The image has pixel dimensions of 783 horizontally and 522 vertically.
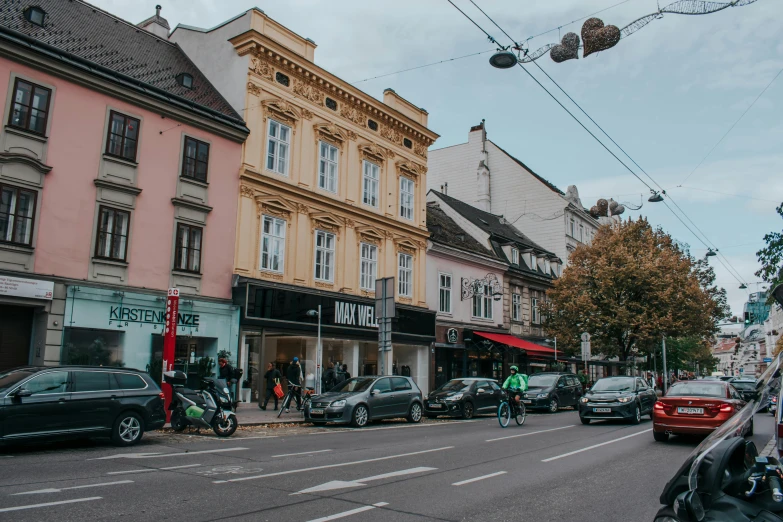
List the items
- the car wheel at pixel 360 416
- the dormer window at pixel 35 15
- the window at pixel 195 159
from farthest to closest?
the window at pixel 195 159 < the dormer window at pixel 35 15 < the car wheel at pixel 360 416

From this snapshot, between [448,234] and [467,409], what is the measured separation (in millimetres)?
14398

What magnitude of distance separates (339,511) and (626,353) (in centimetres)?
3466

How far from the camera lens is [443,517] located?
660 centimetres

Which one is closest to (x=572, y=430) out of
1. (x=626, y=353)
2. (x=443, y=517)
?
(x=443, y=517)

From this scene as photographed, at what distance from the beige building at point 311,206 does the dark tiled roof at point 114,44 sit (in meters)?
0.88

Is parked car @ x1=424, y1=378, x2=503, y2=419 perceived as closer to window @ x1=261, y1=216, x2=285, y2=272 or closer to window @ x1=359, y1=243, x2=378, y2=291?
window @ x1=359, y1=243, x2=378, y2=291

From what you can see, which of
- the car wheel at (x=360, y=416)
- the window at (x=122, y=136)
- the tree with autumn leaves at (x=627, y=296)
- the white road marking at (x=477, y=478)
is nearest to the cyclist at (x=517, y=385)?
the car wheel at (x=360, y=416)

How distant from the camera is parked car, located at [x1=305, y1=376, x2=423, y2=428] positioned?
17625mm

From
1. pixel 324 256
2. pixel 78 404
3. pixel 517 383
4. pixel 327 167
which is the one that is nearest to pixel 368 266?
pixel 324 256

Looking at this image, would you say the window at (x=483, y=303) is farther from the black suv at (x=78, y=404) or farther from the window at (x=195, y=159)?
the black suv at (x=78, y=404)

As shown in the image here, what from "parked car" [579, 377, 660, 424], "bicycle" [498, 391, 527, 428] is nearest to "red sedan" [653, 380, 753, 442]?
"parked car" [579, 377, 660, 424]

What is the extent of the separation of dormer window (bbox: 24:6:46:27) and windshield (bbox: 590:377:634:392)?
20.6m

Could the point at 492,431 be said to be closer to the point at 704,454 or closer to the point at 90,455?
the point at 90,455

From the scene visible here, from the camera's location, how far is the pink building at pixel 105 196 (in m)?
16.6
